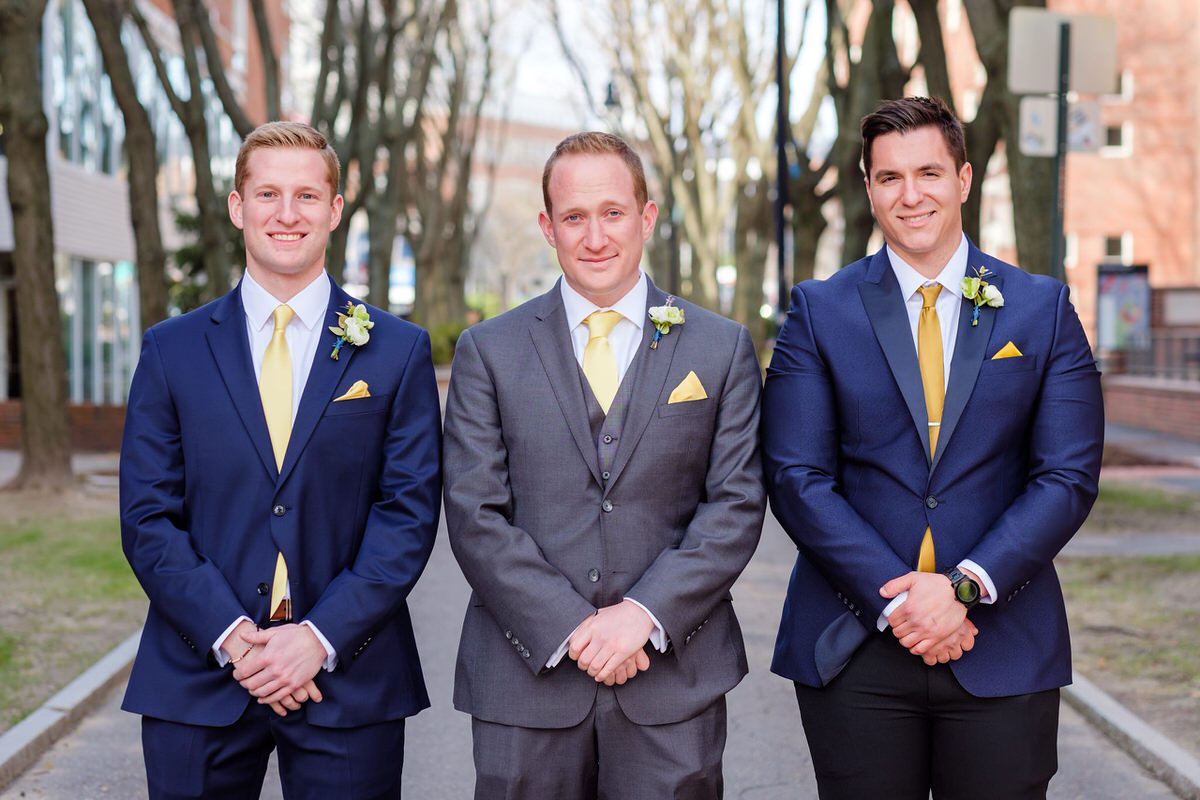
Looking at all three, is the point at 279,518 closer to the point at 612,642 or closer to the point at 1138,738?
the point at 612,642

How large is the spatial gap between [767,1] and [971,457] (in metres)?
25.5

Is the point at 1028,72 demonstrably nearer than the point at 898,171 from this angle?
No

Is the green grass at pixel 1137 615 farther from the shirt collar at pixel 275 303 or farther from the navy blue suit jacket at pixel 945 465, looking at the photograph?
the shirt collar at pixel 275 303

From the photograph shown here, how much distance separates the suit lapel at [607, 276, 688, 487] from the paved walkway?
2536 mm

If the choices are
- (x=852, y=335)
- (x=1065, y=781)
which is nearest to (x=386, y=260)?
(x=1065, y=781)

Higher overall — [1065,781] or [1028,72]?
[1028,72]

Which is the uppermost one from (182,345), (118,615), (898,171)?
(898,171)

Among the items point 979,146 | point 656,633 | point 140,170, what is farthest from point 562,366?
point 140,170

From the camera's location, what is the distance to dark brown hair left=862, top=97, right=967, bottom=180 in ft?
12.1

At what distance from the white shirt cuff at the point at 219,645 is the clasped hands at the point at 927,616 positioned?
150 centimetres

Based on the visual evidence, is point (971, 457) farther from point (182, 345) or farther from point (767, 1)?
point (767, 1)

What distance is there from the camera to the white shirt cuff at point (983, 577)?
3.53 metres

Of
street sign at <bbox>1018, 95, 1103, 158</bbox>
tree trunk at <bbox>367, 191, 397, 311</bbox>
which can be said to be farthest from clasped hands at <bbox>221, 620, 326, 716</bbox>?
tree trunk at <bbox>367, 191, 397, 311</bbox>

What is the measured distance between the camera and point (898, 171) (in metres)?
3.71
